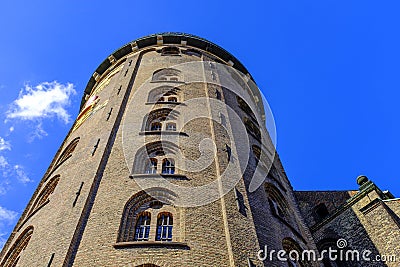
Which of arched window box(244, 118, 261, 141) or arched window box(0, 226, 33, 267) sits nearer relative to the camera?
arched window box(0, 226, 33, 267)

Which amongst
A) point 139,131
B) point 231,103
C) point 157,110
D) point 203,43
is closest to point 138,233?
point 139,131

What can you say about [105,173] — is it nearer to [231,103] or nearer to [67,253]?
[67,253]

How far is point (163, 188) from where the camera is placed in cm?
1367

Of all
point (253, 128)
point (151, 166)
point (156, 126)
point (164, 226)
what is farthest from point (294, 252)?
point (253, 128)

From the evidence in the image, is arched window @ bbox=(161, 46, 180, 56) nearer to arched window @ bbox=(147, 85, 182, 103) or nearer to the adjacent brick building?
the adjacent brick building

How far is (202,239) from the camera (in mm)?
11562

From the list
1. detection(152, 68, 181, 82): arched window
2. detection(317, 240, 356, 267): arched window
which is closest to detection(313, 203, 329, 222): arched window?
detection(317, 240, 356, 267): arched window

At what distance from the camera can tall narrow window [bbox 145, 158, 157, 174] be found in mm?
15164

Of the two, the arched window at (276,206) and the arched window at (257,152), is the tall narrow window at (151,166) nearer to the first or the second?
the arched window at (276,206)

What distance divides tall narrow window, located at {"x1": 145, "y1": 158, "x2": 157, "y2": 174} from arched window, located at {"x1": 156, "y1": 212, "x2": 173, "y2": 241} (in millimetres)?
2514

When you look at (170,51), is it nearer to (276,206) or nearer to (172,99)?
(172,99)

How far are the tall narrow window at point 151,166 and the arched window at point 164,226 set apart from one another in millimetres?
2514

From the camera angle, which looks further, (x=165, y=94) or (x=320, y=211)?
(x=320, y=211)

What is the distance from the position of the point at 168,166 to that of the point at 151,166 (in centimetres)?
61
